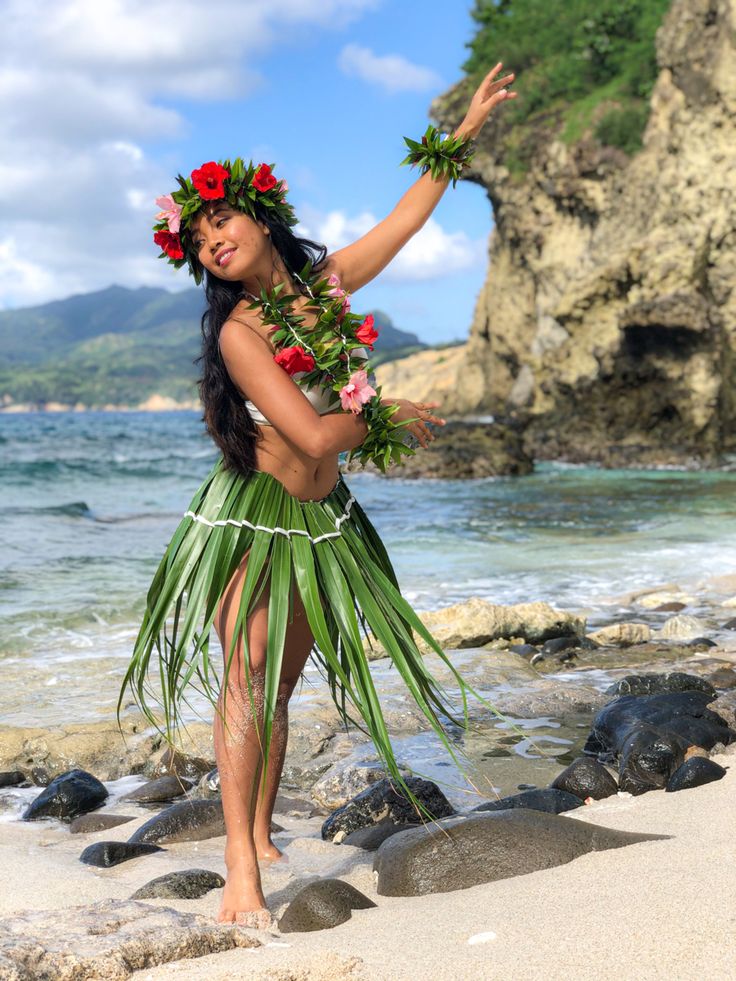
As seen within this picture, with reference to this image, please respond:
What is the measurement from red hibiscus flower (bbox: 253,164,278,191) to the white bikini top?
0.58m

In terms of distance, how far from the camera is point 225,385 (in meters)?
3.07

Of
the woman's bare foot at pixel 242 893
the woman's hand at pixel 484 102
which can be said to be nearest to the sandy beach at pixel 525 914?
the woman's bare foot at pixel 242 893

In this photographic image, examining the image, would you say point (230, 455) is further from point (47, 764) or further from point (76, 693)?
point (76, 693)

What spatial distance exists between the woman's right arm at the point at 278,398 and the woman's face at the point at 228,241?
19cm

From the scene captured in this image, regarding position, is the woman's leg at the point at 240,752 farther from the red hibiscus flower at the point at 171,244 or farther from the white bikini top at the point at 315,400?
the red hibiscus flower at the point at 171,244

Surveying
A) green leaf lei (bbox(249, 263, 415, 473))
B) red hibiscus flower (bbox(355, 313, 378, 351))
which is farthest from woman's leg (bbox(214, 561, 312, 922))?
red hibiscus flower (bbox(355, 313, 378, 351))

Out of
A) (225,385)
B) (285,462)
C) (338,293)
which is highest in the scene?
(338,293)

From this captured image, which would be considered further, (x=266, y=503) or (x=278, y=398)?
(x=266, y=503)

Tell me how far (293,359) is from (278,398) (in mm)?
154

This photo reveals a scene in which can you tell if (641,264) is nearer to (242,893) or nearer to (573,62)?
(573,62)

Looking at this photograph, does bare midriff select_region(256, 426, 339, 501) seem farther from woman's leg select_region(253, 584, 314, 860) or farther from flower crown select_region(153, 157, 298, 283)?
flower crown select_region(153, 157, 298, 283)

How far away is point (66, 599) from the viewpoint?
945 cm

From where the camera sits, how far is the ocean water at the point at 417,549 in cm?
735

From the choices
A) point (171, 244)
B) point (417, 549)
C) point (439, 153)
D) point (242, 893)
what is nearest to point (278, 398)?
point (171, 244)
